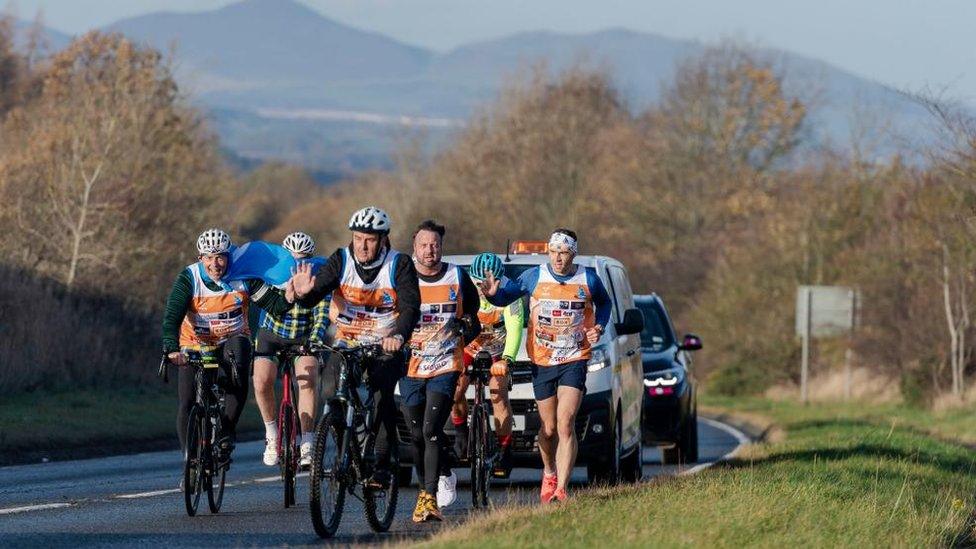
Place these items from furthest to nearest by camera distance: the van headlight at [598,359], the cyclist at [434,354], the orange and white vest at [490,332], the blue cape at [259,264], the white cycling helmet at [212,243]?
the van headlight at [598,359] → the orange and white vest at [490,332] → the blue cape at [259,264] → the white cycling helmet at [212,243] → the cyclist at [434,354]

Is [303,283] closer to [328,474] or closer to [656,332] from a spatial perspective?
[328,474]

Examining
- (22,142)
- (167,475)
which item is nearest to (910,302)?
(22,142)

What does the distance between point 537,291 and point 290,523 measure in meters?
2.44

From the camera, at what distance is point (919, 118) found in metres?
27.1

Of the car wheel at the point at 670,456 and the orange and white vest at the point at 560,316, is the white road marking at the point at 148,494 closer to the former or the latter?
the orange and white vest at the point at 560,316

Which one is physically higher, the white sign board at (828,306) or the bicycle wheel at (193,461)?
the bicycle wheel at (193,461)

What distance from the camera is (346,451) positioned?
1253 centimetres

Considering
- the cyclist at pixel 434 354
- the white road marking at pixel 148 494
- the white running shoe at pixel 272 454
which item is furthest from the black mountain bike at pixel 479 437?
the white road marking at pixel 148 494

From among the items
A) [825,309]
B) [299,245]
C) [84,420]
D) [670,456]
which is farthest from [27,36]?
[299,245]

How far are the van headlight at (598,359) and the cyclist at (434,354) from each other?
10.4 ft

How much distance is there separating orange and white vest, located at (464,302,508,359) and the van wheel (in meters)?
1.56

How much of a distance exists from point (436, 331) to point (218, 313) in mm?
1912

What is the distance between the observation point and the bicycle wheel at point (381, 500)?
504 inches

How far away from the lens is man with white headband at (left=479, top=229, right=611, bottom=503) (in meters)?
14.6
